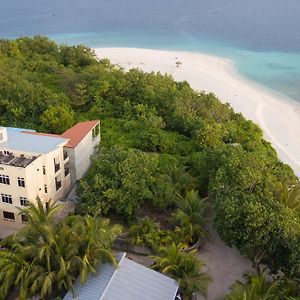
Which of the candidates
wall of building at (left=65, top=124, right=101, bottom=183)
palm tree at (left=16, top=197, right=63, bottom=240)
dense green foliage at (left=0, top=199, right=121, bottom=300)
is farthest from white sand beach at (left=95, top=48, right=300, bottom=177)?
palm tree at (left=16, top=197, right=63, bottom=240)

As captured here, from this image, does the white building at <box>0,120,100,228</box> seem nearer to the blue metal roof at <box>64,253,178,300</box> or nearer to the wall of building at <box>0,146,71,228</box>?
the wall of building at <box>0,146,71,228</box>

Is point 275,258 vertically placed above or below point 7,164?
below

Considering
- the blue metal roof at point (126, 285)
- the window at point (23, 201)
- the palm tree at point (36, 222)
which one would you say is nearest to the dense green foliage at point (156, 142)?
the window at point (23, 201)

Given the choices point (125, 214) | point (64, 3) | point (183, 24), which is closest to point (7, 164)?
point (125, 214)

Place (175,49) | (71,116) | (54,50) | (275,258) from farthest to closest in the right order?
(175,49) < (54,50) < (71,116) < (275,258)

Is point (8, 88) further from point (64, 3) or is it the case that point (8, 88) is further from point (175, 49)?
point (64, 3)

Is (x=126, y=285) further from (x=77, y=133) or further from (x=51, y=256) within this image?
(x=77, y=133)

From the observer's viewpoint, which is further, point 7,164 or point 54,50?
point 54,50
